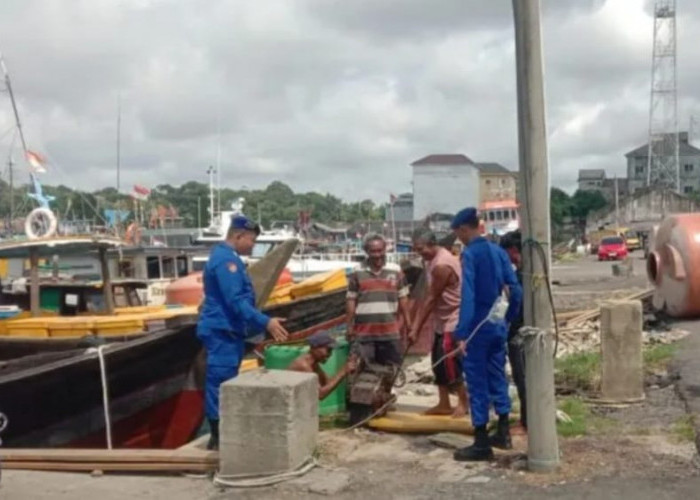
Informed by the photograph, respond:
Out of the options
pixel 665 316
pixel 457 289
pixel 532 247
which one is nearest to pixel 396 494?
pixel 532 247

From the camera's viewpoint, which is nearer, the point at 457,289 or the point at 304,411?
the point at 304,411

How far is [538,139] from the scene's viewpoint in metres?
6.44

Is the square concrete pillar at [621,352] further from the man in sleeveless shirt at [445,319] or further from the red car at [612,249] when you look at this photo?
the red car at [612,249]

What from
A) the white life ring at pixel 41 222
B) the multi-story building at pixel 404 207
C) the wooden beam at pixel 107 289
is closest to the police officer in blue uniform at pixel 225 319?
the wooden beam at pixel 107 289

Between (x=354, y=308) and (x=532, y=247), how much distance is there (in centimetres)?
227

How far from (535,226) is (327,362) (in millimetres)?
2840

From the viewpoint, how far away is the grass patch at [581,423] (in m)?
7.60

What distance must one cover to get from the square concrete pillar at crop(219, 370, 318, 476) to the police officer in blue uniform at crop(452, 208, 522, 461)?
4.30ft

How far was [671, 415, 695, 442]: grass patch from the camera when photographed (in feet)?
23.9

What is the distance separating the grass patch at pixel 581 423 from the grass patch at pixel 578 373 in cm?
89

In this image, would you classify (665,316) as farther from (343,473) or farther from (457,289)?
(343,473)

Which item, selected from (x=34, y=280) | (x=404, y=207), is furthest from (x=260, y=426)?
(x=404, y=207)

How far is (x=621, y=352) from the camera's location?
8719 millimetres

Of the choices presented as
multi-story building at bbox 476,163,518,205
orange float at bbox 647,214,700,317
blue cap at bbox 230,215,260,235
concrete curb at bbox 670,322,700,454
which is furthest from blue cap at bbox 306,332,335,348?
multi-story building at bbox 476,163,518,205
